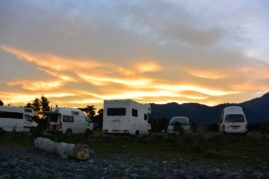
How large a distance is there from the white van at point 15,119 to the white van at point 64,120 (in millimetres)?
4616

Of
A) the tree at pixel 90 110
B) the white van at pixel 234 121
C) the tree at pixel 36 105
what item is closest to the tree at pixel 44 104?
the tree at pixel 36 105

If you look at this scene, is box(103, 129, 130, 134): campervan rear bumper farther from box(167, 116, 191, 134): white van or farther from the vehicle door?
the vehicle door

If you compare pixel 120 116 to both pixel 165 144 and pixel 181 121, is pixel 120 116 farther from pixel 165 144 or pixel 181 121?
pixel 165 144

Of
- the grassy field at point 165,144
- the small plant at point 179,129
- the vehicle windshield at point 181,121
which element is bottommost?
the grassy field at point 165,144

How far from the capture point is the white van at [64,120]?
24938 millimetres

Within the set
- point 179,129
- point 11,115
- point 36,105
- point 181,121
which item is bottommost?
point 179,129

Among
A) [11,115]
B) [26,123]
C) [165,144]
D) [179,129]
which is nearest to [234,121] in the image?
[179,129]

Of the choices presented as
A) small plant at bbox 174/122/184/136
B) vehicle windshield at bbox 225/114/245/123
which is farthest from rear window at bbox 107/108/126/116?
vehicle windshield at bbox 225/114/245/123

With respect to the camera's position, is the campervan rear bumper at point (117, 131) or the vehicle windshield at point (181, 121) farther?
the vehicle windshield at point (181, 121)

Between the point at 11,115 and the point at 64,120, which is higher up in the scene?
the point at 11,115

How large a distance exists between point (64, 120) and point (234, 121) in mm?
15724

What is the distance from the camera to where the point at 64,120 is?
83.1 ft

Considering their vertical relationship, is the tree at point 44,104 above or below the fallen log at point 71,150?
above

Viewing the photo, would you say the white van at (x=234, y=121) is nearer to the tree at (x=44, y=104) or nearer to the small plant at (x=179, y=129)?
the small plant at (x=179, y=129)
